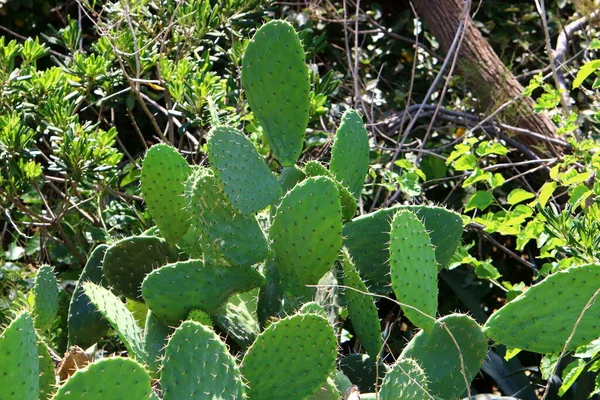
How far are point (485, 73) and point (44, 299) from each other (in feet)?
7.19

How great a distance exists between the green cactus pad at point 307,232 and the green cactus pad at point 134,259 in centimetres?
42

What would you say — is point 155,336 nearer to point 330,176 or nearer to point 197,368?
point 197,368

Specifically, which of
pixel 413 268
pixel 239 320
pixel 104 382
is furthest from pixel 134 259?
pixel 104 382

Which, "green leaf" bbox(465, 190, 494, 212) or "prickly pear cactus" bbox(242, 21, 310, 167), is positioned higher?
"prickly pear cactus" bbox(242, 21, 310, 167)

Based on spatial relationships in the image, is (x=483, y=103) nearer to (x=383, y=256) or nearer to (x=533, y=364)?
(x=533, y=364)

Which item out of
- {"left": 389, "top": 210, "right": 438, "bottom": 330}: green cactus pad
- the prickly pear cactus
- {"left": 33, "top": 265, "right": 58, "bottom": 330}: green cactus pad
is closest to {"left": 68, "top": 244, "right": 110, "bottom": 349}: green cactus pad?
{"left": 33, "top": 265, "right": 58, "bottom": 330}: green cactus pad

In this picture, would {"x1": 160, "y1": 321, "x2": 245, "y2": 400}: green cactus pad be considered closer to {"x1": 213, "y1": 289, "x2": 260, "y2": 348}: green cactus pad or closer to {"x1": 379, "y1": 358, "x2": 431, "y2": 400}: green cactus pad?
{"x1": 379, "y1": 358, "x2": 431, "y2": 400}: green cactus pad

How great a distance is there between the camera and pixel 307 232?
6.83ft

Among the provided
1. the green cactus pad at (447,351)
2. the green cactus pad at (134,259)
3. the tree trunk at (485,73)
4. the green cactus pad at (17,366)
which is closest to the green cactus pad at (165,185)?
the green cactus pad at (134,259)

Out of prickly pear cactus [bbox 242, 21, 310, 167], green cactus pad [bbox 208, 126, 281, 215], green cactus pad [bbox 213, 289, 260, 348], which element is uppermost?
prickly pear cactus [bbox 242, 21, 310, 167]

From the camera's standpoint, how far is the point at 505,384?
2996 mm

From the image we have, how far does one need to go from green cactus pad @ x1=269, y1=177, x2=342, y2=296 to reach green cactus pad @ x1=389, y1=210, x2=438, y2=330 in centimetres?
16

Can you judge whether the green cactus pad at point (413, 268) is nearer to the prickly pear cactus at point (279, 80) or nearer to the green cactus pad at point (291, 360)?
the green cactus pad at point (291, 360)

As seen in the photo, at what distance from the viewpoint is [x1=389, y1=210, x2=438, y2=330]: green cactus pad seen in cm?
199
